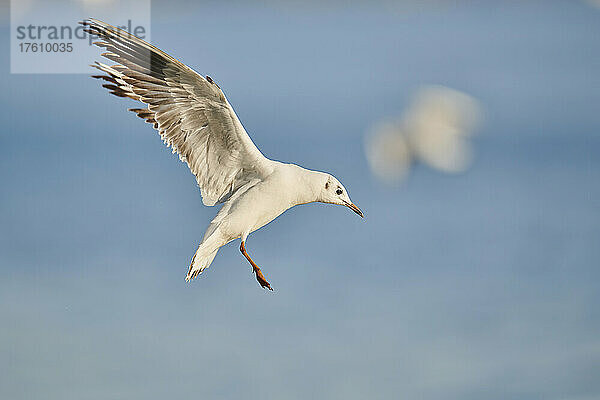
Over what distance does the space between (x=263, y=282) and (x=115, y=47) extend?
2087 millimetres

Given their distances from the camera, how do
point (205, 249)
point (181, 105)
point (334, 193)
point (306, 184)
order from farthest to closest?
point (334, 193) → point (306, 184) → point (205, 249) → point (181, 105)

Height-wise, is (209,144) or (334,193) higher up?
(209,144)

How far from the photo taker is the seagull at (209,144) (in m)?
5.48

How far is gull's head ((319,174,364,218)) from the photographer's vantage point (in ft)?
19.6

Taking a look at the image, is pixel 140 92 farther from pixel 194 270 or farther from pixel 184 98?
pixel 194 270

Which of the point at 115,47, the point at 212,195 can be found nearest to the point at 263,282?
the point at 212,195

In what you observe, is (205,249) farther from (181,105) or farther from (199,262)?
(181,105)

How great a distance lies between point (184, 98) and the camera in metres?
5.55

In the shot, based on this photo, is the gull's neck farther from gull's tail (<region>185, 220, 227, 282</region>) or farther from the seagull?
gull's tail (<region>185, 220, 227, 282</region>)

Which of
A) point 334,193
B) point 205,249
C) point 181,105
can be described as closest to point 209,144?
point 181,105

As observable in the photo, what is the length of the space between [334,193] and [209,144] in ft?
3.61

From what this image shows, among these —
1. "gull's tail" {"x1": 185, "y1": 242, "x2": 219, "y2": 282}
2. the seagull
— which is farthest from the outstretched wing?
"gull's tail" {"x1": 185, "y1": 242, "x2": 219, "y2": 282}

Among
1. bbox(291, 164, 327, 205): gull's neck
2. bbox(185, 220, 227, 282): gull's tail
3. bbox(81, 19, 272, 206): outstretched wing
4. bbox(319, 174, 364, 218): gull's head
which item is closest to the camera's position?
bbox(81, 19, 272, 206): outstretched wing

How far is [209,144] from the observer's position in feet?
19.0
